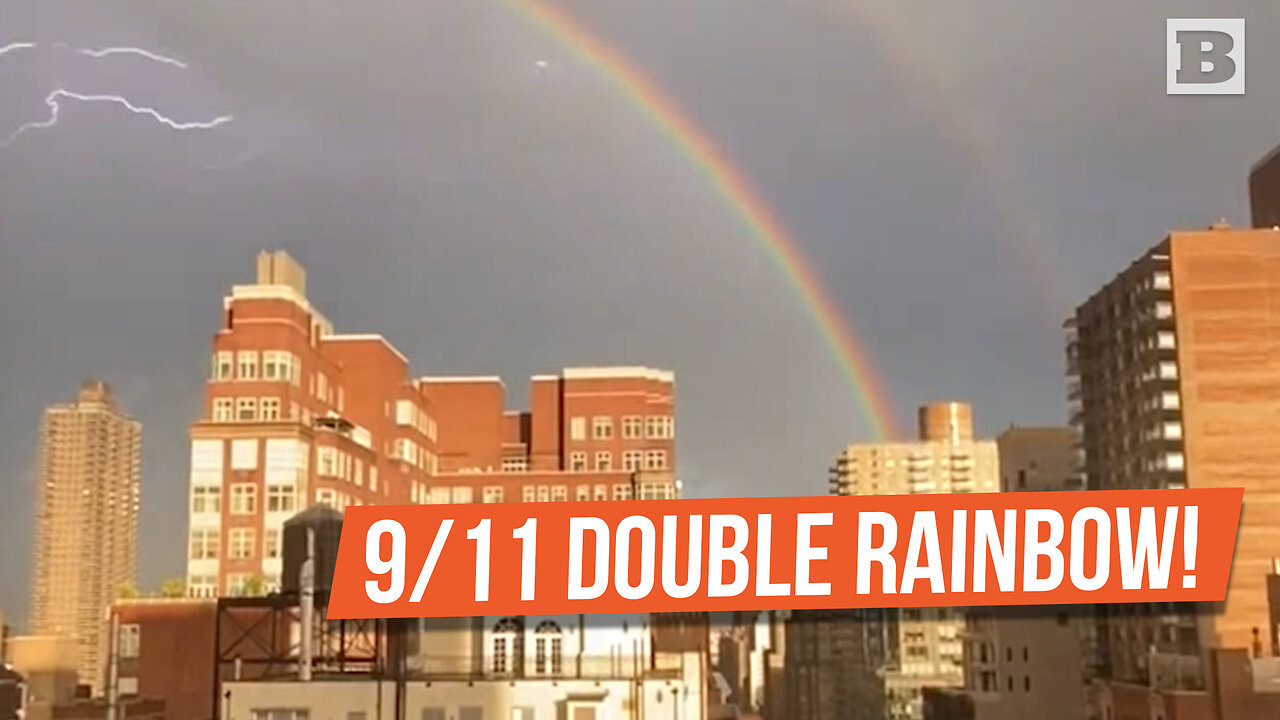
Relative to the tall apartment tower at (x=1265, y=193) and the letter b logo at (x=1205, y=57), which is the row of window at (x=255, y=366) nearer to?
the letter b logo at (x=1205, y=57)

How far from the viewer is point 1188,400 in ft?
10.9

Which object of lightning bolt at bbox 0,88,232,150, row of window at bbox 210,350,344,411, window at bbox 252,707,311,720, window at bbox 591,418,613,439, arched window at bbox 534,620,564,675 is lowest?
window at bbox 252,707,311,720

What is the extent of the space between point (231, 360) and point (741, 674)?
1.50 m


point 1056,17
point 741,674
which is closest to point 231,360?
point 741,674

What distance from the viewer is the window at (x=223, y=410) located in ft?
10.6

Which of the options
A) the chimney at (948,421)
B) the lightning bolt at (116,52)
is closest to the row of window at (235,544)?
the lightning bolt at (116,52)

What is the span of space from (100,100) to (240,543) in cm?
117

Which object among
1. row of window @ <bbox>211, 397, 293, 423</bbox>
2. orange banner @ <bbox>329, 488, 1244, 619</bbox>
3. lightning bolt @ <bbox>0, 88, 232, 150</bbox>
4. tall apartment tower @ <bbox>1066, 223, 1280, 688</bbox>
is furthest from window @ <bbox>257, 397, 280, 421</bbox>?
tall apartment tower @ <bbox>1066, 223, 1280, 688</bbox>

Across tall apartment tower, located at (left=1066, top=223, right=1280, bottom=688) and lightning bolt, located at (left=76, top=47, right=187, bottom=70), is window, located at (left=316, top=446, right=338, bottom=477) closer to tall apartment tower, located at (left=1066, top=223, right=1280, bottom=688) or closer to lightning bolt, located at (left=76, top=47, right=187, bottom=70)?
lightning bolt, located at (left=76, top=47, right=187, bottom=70)

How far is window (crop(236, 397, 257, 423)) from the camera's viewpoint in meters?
3.23

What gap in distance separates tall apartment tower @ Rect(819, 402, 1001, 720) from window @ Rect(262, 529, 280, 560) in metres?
1.41

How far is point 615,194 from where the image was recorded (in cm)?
326

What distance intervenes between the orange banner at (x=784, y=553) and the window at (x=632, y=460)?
0.09 m

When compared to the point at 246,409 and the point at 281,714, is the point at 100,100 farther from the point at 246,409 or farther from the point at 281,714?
the point at 281,714
